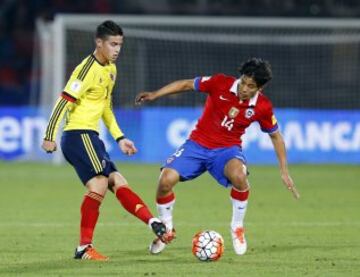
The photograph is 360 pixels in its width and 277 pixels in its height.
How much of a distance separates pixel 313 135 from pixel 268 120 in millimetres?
12191

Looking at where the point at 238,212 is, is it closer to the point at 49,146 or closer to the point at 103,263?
the point at 103,263

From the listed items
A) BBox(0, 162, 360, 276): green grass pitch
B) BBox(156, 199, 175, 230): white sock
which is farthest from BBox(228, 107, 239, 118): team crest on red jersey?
BBox(0, 162, 360, 276): green grass pitch

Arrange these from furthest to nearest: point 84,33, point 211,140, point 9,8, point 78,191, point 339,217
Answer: point 9,8, point 84,33, point 78,191, point 339,217, point 211,140

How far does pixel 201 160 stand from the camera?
9.14m

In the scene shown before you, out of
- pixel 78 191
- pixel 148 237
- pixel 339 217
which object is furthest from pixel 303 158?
pixel 148 237

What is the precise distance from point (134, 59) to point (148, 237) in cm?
1237

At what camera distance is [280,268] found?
7.96 meters

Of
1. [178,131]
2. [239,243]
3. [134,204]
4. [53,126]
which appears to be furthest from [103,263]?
[178,131]

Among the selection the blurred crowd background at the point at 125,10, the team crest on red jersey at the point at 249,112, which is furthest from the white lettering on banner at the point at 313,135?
the team crest on red jersey at the point at 249,112

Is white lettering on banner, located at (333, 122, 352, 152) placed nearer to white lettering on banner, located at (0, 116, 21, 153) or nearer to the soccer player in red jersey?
white lettering on banner, located at (0, 116, 21, 153)

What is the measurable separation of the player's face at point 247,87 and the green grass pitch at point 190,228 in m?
1.38

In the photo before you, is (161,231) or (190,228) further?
(190,228)

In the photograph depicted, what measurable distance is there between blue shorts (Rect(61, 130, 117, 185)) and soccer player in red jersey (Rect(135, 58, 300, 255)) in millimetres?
709

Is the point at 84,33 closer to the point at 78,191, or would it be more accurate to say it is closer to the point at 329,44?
the point at 329,44
